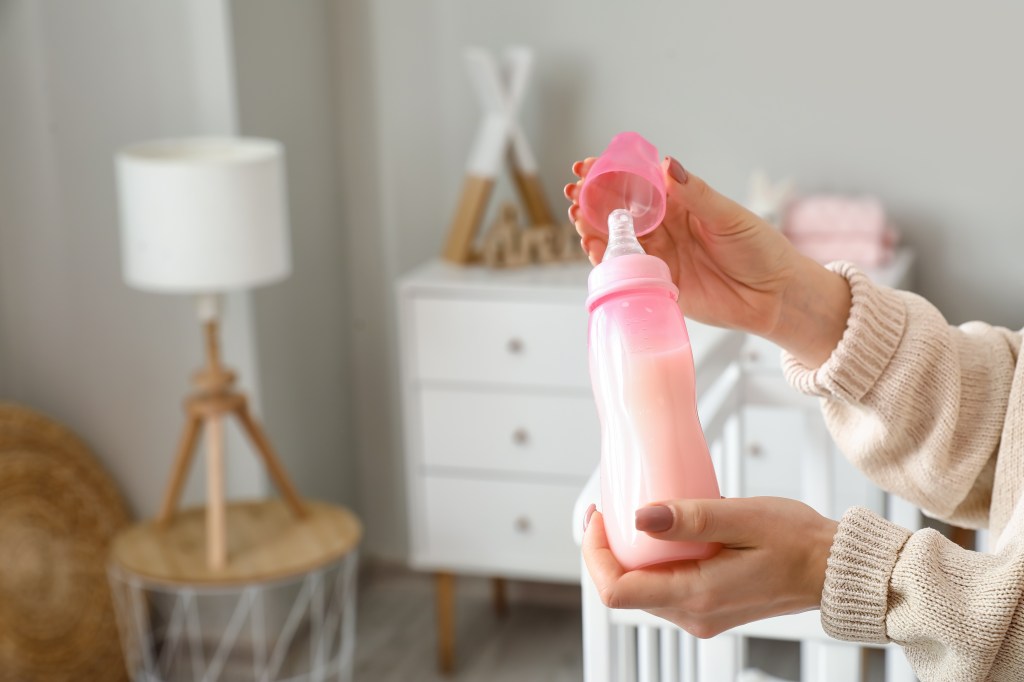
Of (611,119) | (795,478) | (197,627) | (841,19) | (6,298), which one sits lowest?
(197,627)

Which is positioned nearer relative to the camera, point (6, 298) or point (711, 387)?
point (711, 387)

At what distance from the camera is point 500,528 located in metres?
2.43

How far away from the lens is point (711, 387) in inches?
54.4

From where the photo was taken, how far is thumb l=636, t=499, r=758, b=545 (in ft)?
2.21

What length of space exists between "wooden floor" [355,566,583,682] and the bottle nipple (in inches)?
72.9

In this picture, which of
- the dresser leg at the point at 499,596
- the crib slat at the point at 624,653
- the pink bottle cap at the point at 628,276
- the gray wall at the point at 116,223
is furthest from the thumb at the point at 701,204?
the dresser leg at the point at 499,596

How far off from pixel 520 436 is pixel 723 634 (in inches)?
50.3

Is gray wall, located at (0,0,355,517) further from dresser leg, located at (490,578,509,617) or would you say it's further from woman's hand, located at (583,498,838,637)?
woman's hand, located at (583,498,838,637)

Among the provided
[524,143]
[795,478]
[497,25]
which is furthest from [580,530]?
[497,25]

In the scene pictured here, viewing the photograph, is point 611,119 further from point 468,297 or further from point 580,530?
point 580,530

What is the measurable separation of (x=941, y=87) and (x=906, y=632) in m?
1.77

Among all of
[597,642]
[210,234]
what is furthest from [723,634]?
[210,234]

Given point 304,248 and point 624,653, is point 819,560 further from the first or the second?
point 304,248

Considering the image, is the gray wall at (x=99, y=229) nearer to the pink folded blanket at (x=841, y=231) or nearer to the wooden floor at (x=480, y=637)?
the wooden floor at (x=480, y=637)
